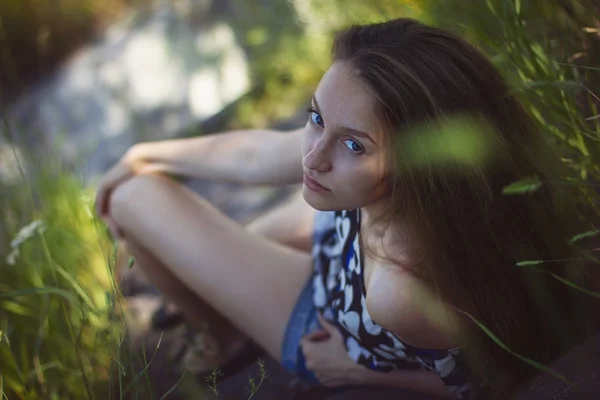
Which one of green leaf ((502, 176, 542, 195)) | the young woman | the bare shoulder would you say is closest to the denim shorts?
the young woman

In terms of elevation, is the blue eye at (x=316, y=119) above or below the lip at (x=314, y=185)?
above

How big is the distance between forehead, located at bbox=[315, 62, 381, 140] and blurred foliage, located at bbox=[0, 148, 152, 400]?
0.59m

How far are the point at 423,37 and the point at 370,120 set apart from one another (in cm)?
19

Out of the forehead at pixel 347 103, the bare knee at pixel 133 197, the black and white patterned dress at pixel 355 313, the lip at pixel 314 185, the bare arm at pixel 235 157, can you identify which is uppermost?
the forehead at pixel 347 103

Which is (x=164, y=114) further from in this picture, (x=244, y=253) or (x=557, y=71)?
(x=557, y=71)

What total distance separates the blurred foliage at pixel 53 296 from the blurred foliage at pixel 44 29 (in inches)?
76.5

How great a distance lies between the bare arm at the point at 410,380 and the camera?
1600mm

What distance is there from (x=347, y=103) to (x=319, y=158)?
12 cm

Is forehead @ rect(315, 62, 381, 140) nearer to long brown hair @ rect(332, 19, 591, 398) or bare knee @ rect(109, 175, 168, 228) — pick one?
long brown hair @ rect(332, 19, 591, 398)

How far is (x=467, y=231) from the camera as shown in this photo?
4.32ft

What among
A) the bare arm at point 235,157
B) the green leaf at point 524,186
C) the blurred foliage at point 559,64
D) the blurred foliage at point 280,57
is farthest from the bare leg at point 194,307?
the blurred foliage at point 280,57

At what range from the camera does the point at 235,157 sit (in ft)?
6.32

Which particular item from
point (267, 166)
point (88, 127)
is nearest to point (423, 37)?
point (267, 166)

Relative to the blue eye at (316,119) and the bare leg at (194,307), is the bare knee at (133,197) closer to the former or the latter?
the bare leg at (194,307)
